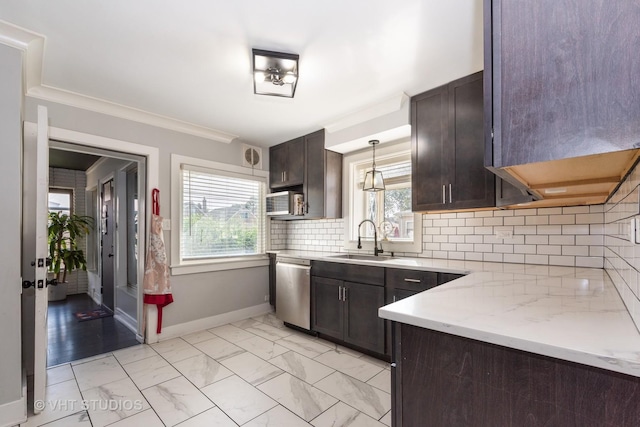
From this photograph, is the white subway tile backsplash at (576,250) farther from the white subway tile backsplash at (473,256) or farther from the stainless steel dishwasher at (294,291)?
the stainless steel dishwasher at (294,291)

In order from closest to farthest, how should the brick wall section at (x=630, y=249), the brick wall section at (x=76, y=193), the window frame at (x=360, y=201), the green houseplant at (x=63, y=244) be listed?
the brick wall section at (x=630, y=249)
the window frame at (x=360, y=201)
the green houseplant at (x=63, y=244)
the brick wall section at (x=76, y=193)

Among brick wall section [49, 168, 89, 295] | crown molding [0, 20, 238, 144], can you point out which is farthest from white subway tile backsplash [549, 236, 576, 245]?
brick wall section [49, 168, 89, 295]

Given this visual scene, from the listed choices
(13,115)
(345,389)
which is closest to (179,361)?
(345,389)

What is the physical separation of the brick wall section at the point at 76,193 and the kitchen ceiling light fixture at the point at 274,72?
541cm

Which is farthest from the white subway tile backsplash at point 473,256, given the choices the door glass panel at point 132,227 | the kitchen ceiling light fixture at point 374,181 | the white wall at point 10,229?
the door glass panel at point 132,227

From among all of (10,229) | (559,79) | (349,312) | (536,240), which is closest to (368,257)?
(349,312)

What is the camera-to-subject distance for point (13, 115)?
6.15 feet

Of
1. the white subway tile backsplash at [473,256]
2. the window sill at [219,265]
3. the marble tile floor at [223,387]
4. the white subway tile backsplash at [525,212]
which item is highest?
the white subway tile backsplash at [525,212]

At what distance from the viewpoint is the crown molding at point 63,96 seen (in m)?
1.83

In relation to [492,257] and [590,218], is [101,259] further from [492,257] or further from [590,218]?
[590,218]

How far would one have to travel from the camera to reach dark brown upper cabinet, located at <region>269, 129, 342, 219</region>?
357 cm

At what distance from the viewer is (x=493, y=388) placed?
0.86 metres

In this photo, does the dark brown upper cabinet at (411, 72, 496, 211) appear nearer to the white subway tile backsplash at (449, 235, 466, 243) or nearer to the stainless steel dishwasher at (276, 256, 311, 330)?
the white subway tile backsplash at (449, 235, 466, 243)

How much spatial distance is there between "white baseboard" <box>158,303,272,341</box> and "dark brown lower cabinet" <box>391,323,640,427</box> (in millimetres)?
2971
